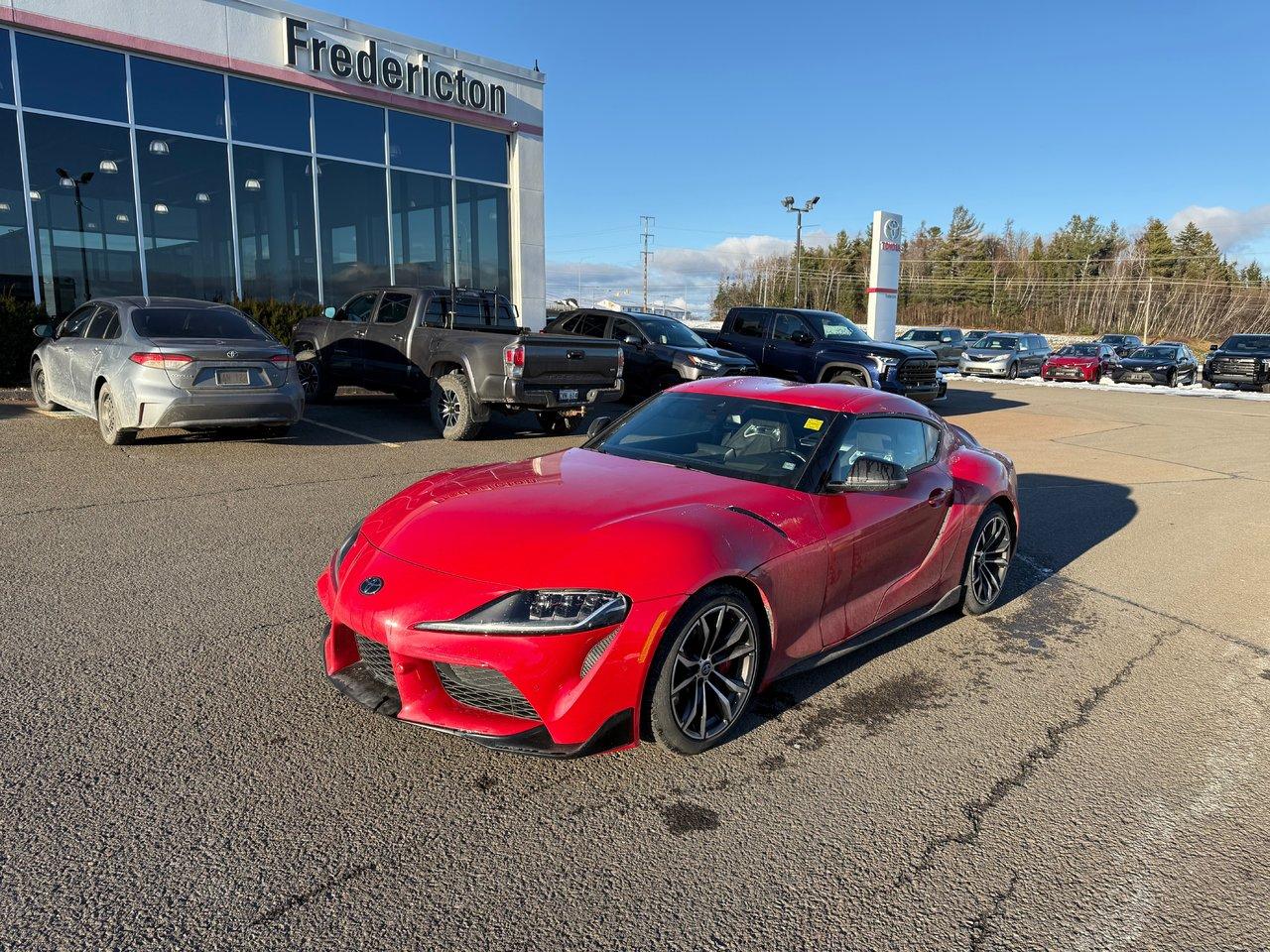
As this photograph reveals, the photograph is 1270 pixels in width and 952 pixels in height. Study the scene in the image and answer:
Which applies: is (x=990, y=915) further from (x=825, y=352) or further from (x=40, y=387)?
(x=825, y=352)

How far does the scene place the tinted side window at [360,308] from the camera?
1222 centimetres

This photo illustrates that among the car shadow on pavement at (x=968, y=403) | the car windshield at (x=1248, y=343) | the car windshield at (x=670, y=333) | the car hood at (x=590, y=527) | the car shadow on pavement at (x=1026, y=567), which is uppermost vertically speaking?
the car windshield at (x=670, y=333)

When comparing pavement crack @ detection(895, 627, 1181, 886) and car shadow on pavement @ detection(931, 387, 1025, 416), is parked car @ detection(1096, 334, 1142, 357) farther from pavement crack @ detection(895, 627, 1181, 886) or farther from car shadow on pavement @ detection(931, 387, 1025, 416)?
pavement crack @ detection(895, 627, 1181, 886)

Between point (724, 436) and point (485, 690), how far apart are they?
2.10m

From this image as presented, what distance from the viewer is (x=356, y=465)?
910 cm

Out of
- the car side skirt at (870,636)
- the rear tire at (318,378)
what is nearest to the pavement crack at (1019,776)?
the car side skirt at (870,636)

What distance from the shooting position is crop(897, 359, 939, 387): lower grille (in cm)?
1526

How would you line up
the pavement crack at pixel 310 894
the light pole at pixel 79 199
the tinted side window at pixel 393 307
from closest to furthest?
the pavement crack at pixel 310 894 < the tinted side window at pixel 393 307 < the light pole at pixel 79 199

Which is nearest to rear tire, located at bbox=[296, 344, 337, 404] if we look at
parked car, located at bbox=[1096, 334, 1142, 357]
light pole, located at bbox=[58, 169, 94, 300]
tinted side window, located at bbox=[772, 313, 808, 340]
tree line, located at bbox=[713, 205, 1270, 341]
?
light pole, located at bbox=[58, 169, 94, 300]

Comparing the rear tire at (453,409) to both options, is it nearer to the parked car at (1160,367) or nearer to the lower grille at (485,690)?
the lower grille at (485,690)

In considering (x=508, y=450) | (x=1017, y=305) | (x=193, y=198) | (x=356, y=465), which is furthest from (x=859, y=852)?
(x=1017, y=305)

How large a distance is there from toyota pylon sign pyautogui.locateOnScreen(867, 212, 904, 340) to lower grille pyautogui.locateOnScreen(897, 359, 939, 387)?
1234 cm

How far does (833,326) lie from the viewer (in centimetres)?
1669

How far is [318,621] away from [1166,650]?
15.2 ft
